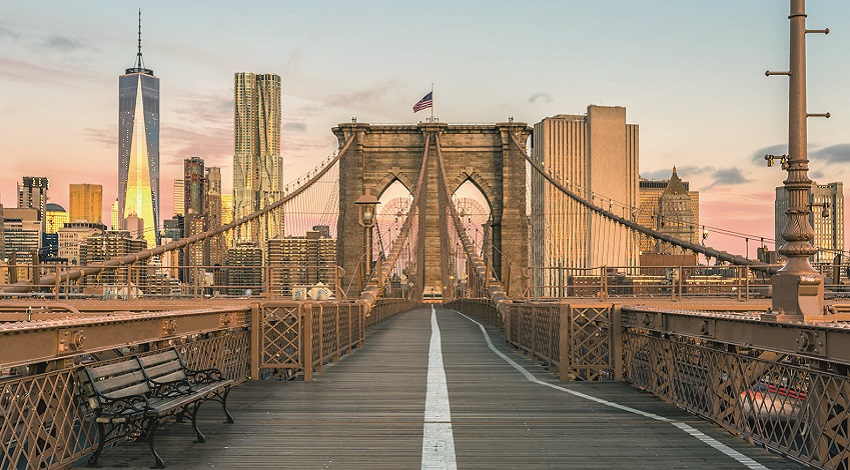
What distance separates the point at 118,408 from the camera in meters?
7.86

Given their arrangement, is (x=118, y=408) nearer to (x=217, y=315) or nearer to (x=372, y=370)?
(x=217, y=315)

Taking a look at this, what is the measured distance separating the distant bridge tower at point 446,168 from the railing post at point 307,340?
64.8 metres

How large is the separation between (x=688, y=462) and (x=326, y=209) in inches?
3098

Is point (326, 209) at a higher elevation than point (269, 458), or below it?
higher

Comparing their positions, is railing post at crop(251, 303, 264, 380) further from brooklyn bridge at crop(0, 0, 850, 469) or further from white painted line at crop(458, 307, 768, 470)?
white painted line at crop(458, 307, 768, 470)

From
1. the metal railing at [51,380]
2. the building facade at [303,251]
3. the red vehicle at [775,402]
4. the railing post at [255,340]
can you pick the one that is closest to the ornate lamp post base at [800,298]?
the red vehicle at [775,402]

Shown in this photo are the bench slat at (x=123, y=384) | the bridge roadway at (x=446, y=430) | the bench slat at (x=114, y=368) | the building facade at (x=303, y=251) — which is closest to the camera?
the bench slat at (x=114, y=368)

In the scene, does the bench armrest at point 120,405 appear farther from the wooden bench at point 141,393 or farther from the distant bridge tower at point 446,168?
the distant bridge tower at point 446,168

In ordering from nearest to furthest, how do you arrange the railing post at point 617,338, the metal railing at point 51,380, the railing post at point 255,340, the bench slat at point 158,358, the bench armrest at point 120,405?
the metal railing at point 51,380, the bench armrest at point 120,405, the bench slat at point 158,358, the railing post at point 617,338, the railing post at point 255,340

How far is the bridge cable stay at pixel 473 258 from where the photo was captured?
32.3 m

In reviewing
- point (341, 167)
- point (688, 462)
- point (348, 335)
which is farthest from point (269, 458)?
point (341, 167)

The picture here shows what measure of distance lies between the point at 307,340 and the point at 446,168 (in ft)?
225

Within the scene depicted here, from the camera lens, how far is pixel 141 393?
8508 mm

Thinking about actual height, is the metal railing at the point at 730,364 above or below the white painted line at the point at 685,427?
above
